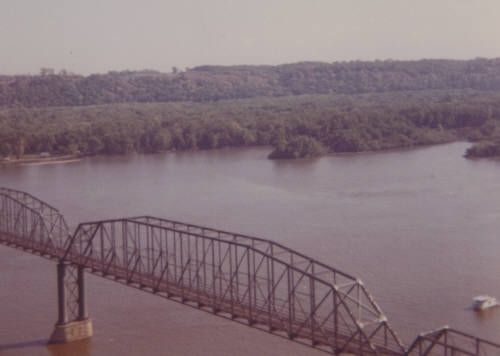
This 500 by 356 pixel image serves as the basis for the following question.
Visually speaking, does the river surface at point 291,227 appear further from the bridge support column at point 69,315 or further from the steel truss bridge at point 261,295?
the steel truss bridge at point 261,295

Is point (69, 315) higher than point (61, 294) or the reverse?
the reverse

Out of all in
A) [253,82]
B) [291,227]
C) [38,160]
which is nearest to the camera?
[291,227]

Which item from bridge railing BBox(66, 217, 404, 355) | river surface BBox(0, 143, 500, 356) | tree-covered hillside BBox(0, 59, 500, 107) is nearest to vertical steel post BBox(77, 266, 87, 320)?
bridge railing BBox(66, 217, 404, 355)

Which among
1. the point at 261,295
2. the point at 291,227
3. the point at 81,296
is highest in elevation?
the point at 261,295

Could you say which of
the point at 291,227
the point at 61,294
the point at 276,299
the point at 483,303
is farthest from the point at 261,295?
the point at 291,227

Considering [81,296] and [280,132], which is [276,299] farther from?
[280,132]

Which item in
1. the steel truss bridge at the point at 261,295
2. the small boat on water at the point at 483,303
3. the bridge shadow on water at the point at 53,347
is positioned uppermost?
the steel truss bridge at the point at 261,295

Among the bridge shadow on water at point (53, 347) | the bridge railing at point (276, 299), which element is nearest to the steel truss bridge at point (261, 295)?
the bridge railing at point (276, 299)
